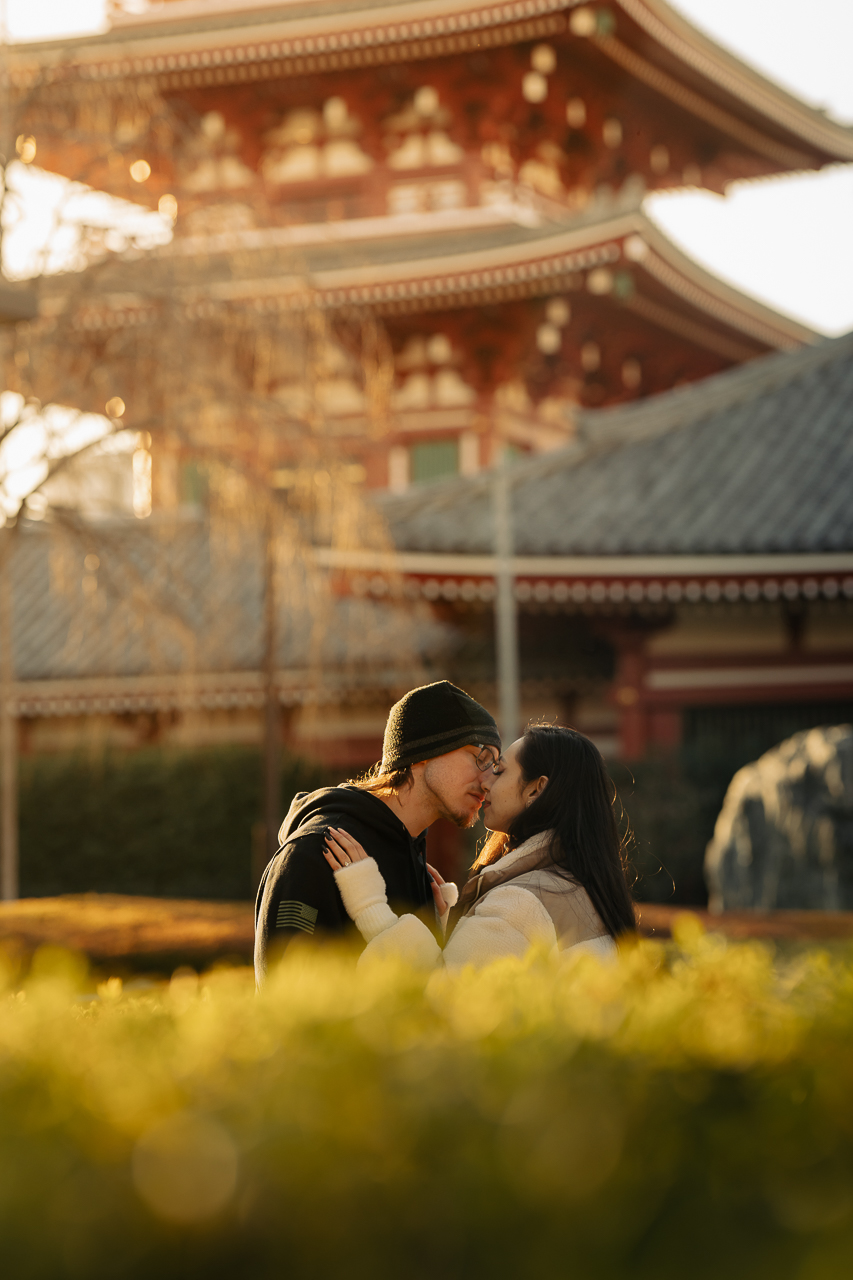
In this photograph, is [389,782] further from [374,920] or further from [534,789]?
[374,920]

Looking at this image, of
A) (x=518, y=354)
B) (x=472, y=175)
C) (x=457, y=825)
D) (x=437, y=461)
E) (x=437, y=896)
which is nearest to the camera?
(x=457, y=825)

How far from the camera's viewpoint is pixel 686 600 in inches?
459

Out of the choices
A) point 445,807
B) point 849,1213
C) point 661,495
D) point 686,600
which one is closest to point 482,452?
point 661,495

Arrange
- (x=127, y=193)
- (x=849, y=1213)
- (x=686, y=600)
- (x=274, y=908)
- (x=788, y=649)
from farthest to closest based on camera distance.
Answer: (x=788, y=649) → (x=686, y=600) → (x=127, y=193) → (x=274, y=908) → (x=849, y=1213)

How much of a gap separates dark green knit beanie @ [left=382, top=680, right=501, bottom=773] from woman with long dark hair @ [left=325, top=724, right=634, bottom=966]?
0.35 ft

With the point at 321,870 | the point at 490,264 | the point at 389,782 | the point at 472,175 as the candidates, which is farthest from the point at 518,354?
the point at 321,870

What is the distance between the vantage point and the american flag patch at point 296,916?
96.7 inches

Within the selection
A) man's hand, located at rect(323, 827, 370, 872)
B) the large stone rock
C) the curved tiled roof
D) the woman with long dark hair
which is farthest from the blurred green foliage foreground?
the curved tiled roof

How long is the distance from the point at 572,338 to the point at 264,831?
907cm

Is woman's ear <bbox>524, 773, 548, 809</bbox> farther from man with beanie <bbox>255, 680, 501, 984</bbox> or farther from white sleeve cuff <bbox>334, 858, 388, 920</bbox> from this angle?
white sleeve cuff <bbox>334, 858, 388, 920</bbox>

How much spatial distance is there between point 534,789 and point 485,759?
0.12 metres

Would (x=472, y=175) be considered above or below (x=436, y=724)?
above

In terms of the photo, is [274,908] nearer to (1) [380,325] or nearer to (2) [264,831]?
(2) [264,831]

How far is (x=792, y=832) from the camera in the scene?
995cm
